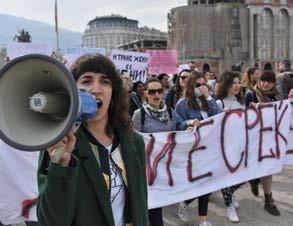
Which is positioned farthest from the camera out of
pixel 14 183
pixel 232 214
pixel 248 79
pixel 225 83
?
pixel 248 79

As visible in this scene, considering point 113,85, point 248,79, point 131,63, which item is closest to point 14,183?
point 113,85

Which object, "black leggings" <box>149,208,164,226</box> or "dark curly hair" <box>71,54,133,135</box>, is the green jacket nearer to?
"dark curly hair" <box>71,54,133,135</box>

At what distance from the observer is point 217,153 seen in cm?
486

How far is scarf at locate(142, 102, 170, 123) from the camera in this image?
4.23 m

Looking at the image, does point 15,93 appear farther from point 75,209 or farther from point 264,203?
point 264,203

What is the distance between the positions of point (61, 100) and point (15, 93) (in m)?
0.15

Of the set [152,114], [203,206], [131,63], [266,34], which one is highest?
[266,34]

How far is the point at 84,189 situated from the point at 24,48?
7.79 metres

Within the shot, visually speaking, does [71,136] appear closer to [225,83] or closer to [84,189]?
[84,189]

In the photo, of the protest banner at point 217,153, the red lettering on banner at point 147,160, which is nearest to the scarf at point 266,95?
the protest banner at point 217,153

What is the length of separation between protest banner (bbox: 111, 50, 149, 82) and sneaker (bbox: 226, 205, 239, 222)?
14.5 ft

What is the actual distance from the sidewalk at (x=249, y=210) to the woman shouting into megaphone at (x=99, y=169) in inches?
119

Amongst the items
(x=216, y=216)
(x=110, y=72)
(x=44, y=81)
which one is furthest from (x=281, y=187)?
(x=44, y=81)

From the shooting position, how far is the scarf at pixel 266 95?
17.9 ft
